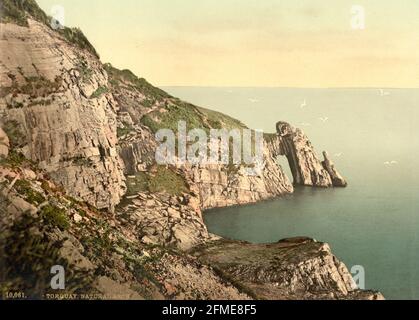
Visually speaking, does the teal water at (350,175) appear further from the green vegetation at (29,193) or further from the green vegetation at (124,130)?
the green vegetation at (29,193)

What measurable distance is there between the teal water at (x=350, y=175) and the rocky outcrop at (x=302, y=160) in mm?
3394

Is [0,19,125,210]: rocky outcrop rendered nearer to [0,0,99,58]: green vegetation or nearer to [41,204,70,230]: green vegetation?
[0,0,99,58]: green vegetation

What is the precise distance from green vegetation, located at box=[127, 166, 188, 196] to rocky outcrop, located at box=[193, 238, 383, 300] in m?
7.74

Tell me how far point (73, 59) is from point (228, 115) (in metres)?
12.8

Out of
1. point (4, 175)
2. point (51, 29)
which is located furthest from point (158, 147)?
point (4, 175)

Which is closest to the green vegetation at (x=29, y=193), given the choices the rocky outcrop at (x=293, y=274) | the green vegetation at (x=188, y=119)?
the rocky outcrop at (x=293, y=274)

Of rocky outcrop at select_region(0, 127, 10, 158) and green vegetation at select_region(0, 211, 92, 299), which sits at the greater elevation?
rocky outcrop at select_region(0, 127, 10, 158)

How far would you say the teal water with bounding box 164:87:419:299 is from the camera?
45719 millimetres

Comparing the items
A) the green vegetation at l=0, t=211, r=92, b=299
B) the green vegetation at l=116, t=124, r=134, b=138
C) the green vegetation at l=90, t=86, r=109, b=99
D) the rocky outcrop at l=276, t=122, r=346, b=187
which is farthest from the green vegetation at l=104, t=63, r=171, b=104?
the green vegetation at l=0, t=211, r=92, b=299

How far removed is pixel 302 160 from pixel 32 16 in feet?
94.6

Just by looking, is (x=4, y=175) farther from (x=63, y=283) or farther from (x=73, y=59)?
(x=73, y=59)

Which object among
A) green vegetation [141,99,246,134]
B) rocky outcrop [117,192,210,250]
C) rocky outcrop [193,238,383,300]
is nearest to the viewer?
rocky outcrop [193,238,383,300]

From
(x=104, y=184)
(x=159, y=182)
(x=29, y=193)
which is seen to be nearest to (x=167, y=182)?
(x=159, y=182)

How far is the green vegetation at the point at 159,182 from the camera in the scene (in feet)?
157
